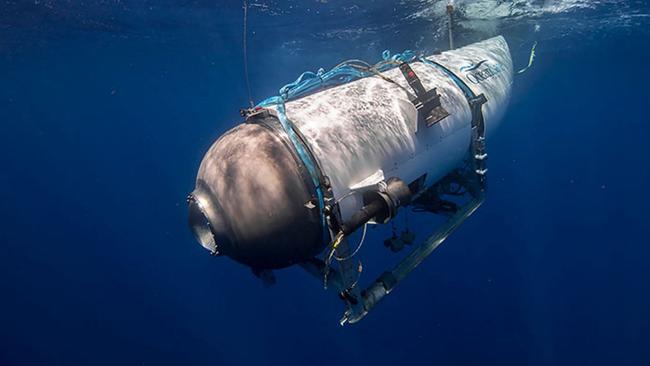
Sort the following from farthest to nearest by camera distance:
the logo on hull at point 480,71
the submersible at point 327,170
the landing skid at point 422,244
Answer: the logo on hull at point 480,71
the landing skid at point 422,244
the submersible at point 327,170

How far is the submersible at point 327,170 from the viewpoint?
10.4 feet

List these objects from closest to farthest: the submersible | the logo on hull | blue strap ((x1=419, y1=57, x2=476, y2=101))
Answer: the submersible, blue strap ((x1=419, y1=57, x2=476, y2=101)), the logo on hull

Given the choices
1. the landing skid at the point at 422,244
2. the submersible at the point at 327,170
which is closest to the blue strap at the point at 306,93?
the submersible at the point at 327,170

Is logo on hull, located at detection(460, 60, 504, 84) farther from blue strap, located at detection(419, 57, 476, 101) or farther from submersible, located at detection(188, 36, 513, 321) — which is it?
submersible, located at detection(188, 36, 513, 321)

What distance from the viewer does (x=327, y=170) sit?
3344 millimetres

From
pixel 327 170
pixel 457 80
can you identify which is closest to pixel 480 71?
pixel 457 80

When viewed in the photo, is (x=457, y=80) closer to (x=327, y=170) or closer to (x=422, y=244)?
(x=422, y=244)

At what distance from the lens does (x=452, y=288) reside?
19.9m

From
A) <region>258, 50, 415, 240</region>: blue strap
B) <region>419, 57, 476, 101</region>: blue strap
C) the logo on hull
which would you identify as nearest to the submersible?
<region>258, 50, 415, 240</region>: blue strap

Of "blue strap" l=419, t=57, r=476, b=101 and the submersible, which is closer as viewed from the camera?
the submersible

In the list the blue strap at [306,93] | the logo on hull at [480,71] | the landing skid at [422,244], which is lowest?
the landing skid at [422,244]

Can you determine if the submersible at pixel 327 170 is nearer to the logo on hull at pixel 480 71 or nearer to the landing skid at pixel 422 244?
the landing skid at pixel 422 244

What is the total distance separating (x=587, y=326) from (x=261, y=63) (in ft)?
82.2

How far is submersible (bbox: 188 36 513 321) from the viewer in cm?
317
